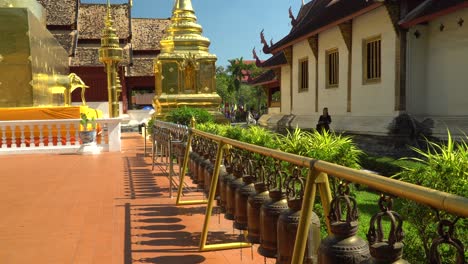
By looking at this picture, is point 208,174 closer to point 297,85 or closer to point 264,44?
point 297,85

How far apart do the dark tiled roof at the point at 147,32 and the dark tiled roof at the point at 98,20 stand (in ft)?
4.25

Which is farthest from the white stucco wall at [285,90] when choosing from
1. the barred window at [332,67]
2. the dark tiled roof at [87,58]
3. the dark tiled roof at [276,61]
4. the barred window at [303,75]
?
the dark tiled roof at [87,58]

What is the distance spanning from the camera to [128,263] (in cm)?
392

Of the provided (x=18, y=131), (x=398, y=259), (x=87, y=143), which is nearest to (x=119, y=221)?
(x=398, y=259)

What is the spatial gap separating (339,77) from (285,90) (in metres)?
6.61

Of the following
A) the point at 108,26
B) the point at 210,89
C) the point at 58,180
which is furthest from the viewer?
the point at 108,26

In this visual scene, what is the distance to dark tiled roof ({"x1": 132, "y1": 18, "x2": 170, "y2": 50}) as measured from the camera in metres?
37.1

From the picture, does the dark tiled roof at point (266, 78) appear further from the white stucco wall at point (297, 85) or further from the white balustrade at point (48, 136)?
the white balustrade at point (48, 136)

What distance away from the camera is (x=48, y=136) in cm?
1366

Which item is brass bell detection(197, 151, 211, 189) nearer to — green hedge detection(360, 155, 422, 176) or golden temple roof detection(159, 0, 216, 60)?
green hedge detection(360, 155, 422, 176)

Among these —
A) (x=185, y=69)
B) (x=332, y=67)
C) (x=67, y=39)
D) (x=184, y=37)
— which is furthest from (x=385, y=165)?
(x=67, y=39)

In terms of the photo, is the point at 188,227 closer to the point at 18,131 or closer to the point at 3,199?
the point at 3,199

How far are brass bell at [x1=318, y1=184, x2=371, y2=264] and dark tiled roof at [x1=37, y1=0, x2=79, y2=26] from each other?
3377 cm

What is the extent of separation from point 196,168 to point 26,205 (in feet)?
8.64
